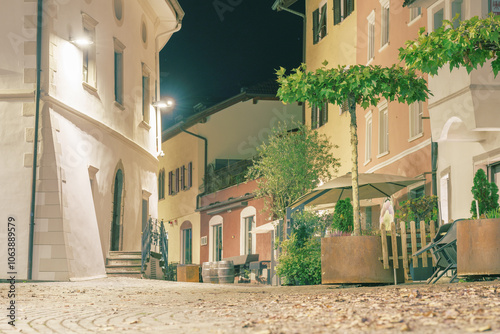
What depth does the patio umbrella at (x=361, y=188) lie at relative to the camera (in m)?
17.8

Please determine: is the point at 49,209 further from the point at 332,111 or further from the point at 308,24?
the point at 308,24

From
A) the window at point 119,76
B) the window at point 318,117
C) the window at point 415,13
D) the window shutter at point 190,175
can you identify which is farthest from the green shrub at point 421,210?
the window shutter at point 190,175

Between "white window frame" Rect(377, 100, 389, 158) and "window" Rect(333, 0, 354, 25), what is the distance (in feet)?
14.5

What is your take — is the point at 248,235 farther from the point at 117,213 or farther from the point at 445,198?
the point at 445,198

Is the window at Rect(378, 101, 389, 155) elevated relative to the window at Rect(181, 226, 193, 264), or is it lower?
elevated

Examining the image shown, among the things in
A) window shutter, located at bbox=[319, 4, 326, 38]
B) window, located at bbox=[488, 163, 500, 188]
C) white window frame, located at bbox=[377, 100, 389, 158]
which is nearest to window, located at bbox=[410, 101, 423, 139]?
white window frame, located at bbox=[377, 100, 389, 158]

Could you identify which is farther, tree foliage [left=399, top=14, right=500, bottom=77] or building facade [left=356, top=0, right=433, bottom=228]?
building facade [left=356, top=0, right=433, bottom=228]

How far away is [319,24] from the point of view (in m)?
29.2

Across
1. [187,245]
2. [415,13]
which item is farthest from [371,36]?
[187,245]

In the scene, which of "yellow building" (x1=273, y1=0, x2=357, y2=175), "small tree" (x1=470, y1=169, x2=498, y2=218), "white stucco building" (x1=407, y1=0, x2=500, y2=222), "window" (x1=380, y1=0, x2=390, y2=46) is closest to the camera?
"small tree" (x1=470, y1=169, x2=498, y2=218)

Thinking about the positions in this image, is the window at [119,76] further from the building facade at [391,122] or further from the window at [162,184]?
the window at [162,184]

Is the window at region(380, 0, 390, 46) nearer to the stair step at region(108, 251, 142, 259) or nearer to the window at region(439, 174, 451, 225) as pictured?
the window at region(439, 174, 451, 225)

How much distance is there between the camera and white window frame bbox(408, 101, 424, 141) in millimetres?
20484

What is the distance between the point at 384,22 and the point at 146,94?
25.9 feet
